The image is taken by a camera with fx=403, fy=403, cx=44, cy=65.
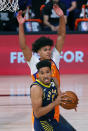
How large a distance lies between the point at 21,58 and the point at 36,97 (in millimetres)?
8278

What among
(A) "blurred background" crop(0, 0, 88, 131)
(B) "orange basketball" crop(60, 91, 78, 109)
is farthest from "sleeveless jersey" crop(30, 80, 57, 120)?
(A) "blurred background" crop(0, 0, 88, 131)

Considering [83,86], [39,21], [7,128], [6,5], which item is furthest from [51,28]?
[7,128]

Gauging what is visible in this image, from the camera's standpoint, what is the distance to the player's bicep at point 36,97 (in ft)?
13.4

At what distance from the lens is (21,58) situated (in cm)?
1231

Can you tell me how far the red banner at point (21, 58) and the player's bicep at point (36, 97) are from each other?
8213 millimetres

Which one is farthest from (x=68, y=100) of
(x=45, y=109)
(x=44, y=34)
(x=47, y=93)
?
(x=44, y=34)

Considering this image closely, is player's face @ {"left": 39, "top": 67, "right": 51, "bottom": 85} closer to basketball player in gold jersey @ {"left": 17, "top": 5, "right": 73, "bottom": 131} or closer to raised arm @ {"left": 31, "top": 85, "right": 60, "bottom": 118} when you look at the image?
raised arm @ {"left": 31, "top": 85, "right": 60, "bottom": 118}

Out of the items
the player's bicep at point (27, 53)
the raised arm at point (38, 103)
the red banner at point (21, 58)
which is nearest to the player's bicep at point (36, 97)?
the raised arm at point (38, 103)

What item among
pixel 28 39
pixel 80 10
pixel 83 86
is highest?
pixel 80 10

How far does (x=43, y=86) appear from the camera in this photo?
4199 mm

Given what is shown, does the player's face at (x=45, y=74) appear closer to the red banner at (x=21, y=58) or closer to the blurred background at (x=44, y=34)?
the blurred background at (x=44, y=34)

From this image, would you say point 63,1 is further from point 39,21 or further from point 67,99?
point 67,99

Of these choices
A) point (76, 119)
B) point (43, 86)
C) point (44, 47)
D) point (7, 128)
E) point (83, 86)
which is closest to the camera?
point (43, 86)

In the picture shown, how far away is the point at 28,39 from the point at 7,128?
261 inches
